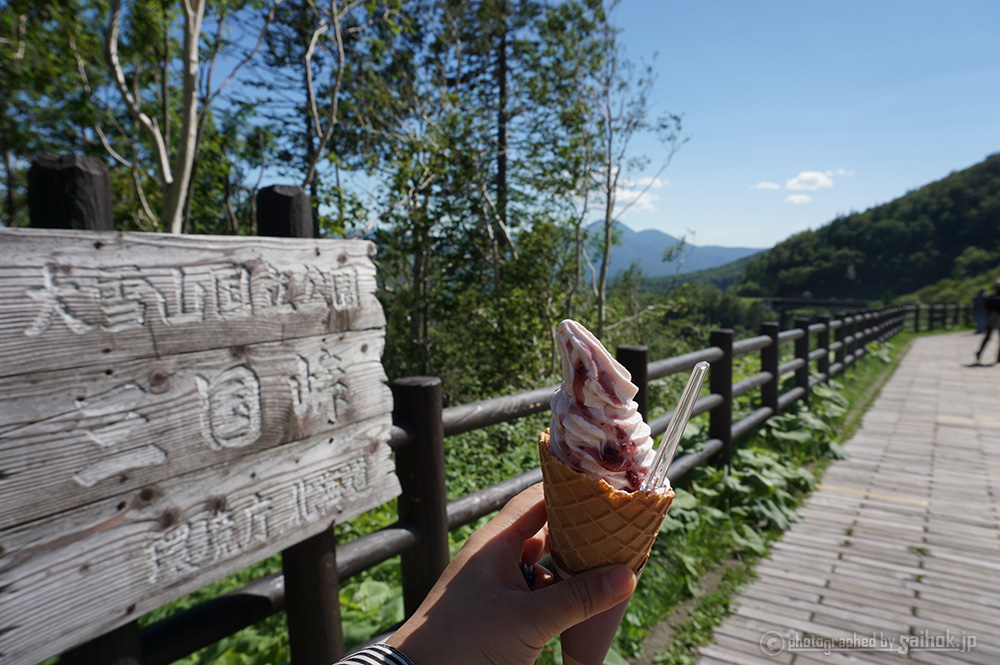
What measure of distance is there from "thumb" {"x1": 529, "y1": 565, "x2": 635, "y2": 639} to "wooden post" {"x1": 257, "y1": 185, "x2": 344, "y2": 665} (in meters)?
0.98

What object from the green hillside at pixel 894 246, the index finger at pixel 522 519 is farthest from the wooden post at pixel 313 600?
Result: the green hillside at pixel 894 246

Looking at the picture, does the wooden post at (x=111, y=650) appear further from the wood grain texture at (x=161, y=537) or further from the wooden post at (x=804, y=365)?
the wooden post at (x=804, y=365)

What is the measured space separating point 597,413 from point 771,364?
16.2 ft

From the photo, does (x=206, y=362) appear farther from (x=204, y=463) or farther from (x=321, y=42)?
(x=321, y=42)

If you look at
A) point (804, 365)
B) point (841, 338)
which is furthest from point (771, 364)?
point (841, 338)

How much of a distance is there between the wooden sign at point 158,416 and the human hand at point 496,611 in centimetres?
65

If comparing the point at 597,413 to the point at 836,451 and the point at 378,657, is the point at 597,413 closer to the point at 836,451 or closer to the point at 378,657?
the point at 378,657

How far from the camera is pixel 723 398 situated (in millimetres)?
4293

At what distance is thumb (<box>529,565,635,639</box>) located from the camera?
101 centimetres

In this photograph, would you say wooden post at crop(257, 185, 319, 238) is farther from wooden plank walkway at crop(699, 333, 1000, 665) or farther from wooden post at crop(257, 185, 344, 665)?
wooden plank walkway at crop(699, 333, 1000, 665)

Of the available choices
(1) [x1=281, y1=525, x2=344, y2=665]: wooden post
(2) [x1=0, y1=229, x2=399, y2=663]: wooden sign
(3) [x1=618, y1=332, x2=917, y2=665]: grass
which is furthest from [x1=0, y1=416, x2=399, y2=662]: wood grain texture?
(3) [x1=618, y1=332, x2=917, y2=665]: grass

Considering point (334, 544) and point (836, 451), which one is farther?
point (836, 451)

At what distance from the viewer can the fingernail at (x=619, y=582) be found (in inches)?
41.2

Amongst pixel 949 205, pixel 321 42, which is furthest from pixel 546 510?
pixel 949 205
